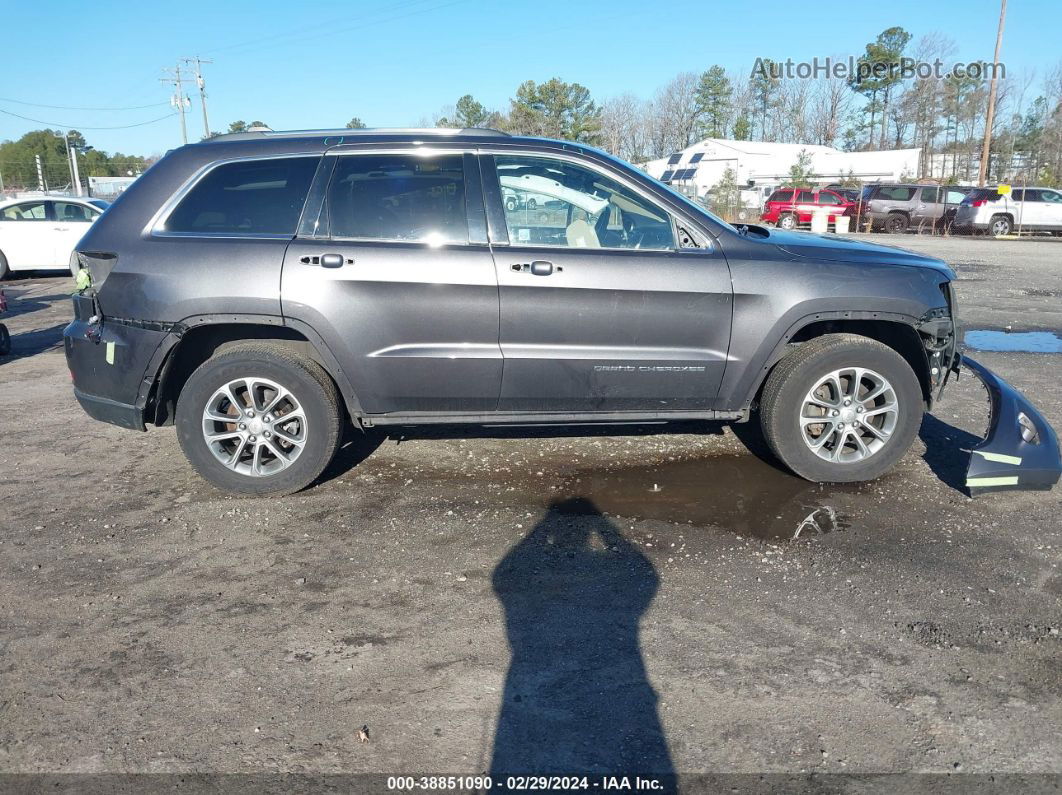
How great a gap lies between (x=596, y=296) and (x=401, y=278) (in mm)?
1059

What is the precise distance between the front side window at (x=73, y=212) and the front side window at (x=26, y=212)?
24 cm

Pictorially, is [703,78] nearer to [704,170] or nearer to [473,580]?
[704,170]

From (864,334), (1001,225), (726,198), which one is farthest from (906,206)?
(864,334)

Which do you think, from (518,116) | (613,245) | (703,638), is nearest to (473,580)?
(703,638)

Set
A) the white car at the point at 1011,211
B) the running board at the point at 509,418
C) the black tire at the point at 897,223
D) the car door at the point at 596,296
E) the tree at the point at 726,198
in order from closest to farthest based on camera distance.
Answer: the car door at the point at 596,296 → the running board at the point at 509,418 → the white car at the point at 1011,211 → the black tire at the point at 897,223 → the tree at the point at 726,198

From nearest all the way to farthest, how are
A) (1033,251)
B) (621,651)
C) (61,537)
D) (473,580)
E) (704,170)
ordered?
1. (621,651)
2. (473,580)
3. (61,537)
4. (1033,251)
5. (704,170)

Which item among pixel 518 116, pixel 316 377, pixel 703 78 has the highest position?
pixel 703 78

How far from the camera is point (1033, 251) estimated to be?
2061 cm

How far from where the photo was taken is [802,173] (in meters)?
43.7

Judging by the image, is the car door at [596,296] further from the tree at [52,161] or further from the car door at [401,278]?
the tree at [52,161]

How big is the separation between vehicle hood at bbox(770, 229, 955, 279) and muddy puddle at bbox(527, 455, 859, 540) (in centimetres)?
133

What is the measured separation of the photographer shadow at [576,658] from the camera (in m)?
2.56

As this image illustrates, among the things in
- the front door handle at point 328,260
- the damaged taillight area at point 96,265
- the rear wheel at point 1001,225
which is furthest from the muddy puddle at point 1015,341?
the rear wheel at point 1001,225

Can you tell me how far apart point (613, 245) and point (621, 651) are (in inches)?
90.6
